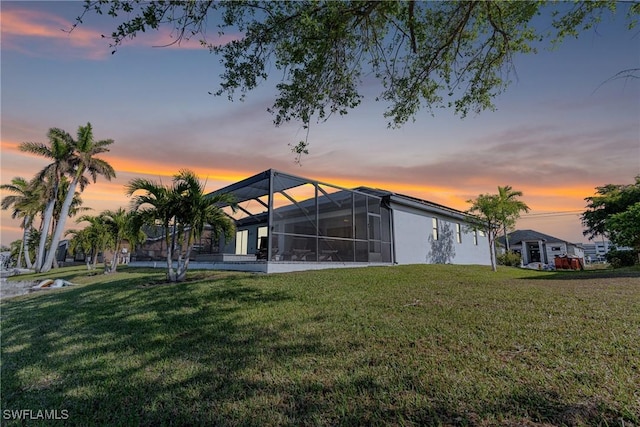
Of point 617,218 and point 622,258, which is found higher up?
point 617,218

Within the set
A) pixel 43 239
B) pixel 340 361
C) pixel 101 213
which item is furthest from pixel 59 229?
pixel 340 361

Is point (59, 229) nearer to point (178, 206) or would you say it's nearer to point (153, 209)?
point (153, 209)

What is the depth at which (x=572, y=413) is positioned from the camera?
2.35 metres

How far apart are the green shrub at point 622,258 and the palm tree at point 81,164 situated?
40.4 meters

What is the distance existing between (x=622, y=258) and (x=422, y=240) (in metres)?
15.1

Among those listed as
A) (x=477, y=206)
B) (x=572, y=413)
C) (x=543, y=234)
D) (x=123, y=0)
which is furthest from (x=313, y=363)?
(x=543, y=234)

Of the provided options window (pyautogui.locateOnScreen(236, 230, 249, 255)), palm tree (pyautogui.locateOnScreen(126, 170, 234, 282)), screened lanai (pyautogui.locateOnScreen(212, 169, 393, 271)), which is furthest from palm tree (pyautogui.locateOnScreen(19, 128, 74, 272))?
palm tree (pyautogui.locateOnScreen(126, 170, 234, 282))

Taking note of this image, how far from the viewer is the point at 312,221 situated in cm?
1296

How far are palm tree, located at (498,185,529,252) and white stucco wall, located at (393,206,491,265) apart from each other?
2.62 metres

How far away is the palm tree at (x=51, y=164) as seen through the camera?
78.6ft

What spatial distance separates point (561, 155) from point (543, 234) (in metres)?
34.8

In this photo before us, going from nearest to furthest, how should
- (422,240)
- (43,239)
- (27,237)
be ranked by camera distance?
(422,240) → (43,239) → (27,237)

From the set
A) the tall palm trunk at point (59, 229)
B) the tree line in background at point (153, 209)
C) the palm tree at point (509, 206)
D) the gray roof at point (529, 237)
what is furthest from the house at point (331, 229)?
the gray roof at point (529, 237)

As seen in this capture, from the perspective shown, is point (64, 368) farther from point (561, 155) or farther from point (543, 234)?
point (543, 234)
